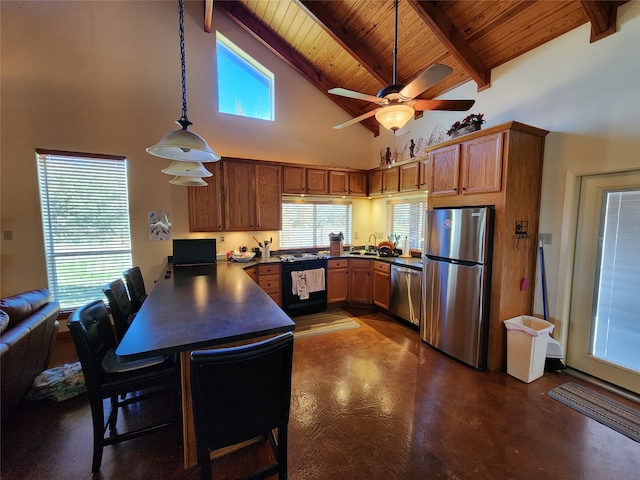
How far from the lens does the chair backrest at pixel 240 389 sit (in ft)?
3.70

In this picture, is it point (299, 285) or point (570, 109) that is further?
point (299, 285)

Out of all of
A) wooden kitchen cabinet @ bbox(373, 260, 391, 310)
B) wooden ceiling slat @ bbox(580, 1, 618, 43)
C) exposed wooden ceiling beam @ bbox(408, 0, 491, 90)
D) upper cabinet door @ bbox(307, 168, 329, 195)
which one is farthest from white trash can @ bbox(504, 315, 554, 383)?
upper cabinet door @ bbox(307, 168, 329, 195)

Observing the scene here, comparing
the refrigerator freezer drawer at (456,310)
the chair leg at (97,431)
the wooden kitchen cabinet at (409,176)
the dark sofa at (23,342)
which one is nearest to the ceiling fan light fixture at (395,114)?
the refrigerator freezer drawer at (456,310)

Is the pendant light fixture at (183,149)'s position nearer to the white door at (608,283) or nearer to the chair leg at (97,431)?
the chair leg at (97,431)

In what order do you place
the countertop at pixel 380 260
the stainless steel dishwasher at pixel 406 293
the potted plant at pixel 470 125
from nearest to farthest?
the potted plant at pixel 470 125, the stainless steel dishwasher at pixel 406 293, the countertop at pixel 380 260

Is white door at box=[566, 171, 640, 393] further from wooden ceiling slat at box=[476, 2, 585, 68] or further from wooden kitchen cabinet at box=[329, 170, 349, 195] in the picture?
wooden kitchen cabinet at box=[329, 170, 349, 195]

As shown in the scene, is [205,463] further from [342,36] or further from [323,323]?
[342,36]

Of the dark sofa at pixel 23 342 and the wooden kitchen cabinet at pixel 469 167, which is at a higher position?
the wooden kitchen cabinet at pixel 469 167

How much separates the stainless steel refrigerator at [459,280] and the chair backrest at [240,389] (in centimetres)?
223

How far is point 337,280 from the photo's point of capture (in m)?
4.45

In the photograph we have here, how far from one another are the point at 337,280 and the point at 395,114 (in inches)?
113

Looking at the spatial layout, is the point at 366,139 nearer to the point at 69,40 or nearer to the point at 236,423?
the point at 69,40

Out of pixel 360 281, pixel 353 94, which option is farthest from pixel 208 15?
pixel 360 281

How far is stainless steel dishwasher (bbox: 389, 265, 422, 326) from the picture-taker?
11.7 ft
